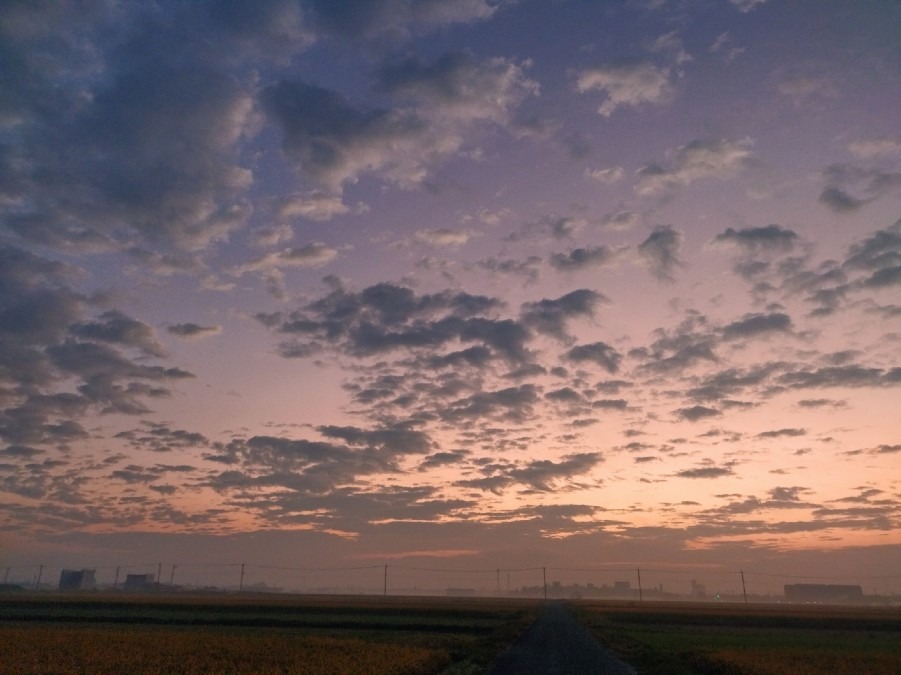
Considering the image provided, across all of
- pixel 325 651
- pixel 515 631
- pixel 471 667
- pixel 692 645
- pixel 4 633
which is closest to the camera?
pixel 471 667

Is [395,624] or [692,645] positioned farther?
[395,624]

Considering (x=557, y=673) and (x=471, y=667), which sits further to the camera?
(x=471, y=667)

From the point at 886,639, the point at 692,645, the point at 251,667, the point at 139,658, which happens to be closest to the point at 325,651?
the point at 251,667

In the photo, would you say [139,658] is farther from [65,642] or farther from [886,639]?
[886,639]

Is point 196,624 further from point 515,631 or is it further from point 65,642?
point 515,631

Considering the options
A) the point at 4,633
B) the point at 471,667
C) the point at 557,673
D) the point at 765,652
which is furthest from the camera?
the point at 4,633

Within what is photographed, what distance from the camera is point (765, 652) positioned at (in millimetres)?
44750

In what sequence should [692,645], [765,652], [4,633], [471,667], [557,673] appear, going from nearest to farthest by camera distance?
[557,673], [471,667], [765,652], [4,633], [692,645]

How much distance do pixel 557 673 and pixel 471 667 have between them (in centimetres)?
535

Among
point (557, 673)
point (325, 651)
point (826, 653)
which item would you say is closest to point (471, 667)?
point (557, 673)

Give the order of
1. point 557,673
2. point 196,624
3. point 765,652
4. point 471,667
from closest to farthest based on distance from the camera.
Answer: point 557,673 → point 471,667 → point 765,652 → point 196,624

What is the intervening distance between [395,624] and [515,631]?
702 inches

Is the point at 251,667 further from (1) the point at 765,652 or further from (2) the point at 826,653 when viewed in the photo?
(2) the point at 826,653

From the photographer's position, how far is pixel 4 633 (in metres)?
48.4
